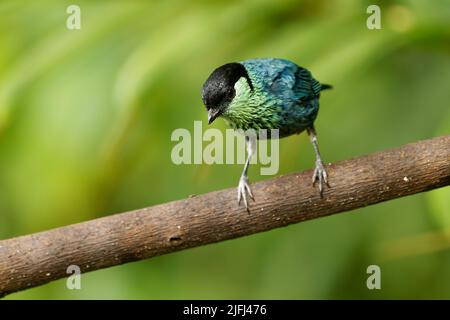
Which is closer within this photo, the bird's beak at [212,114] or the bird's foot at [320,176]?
the bird's foot at [320,176]

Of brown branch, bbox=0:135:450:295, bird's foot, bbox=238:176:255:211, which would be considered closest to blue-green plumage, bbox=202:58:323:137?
bird's foot, bbox=238:176:255:211

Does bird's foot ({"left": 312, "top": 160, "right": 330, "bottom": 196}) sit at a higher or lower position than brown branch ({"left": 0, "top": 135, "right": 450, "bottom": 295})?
higher

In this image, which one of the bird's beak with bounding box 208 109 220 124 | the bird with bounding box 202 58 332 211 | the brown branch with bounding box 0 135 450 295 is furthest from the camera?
the bird with bounding box 202 58 332 211

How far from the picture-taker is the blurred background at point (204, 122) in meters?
2.70

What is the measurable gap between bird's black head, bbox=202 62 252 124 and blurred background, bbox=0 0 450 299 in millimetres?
128

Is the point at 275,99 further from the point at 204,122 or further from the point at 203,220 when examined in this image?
the point at 203,220

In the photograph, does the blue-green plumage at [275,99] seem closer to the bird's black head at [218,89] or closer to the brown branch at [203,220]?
the bird's black head at [218,89]

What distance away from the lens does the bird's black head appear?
2.64 m

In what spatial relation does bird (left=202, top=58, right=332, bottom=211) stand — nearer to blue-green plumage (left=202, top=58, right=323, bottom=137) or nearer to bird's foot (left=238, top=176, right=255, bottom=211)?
blue-green plumage (left=202, top=58, right=323, bottom=137)

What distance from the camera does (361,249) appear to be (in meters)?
3.76

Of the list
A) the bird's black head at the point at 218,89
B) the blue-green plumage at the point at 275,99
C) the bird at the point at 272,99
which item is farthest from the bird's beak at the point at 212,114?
the blue-green plumage at the point at 275,99

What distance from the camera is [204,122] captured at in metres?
2.76

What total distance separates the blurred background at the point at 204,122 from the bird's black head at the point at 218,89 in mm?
128

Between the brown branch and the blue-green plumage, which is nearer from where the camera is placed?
the brown branch
